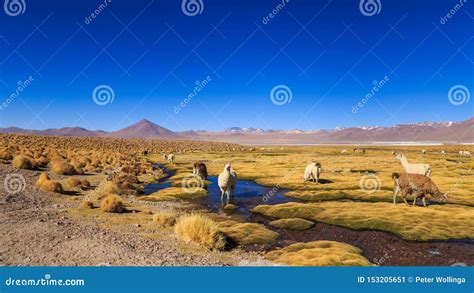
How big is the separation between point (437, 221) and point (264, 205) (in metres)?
8.80

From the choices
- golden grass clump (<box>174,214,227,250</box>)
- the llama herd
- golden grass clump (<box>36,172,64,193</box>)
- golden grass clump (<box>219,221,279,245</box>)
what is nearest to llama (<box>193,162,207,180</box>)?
the llama herd

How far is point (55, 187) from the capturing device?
21.3m

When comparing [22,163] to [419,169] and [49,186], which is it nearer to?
[49,186]

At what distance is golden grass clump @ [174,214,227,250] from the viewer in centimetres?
1285

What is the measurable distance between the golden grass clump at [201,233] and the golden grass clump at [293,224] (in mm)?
4035

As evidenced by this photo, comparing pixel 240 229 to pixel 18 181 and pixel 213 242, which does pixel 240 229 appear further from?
pixel 18 181

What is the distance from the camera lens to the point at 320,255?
39.1 ft

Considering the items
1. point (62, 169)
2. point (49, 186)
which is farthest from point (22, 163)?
point (49, 186)

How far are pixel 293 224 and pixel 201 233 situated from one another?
210 inches

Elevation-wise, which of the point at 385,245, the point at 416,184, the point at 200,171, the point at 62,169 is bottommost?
the point at 385,245

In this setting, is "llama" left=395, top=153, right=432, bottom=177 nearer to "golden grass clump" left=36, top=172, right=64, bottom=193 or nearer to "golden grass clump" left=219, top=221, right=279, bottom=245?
"golden grass clump" left=219, top=221, right=279, bottom=245

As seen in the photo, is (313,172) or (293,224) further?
(313,172)

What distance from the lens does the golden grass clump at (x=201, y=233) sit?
12.9 metres

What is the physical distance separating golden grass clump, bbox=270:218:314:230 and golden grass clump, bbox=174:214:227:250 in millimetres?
4035
